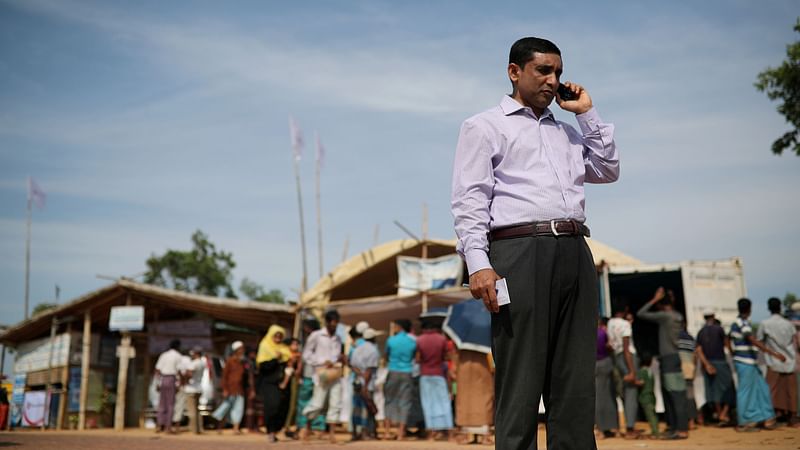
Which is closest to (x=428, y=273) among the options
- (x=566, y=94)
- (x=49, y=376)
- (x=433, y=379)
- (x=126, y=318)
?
(x=433, y=379)

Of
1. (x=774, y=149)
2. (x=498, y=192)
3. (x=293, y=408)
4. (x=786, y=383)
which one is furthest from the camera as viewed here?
(x=293, y=408)

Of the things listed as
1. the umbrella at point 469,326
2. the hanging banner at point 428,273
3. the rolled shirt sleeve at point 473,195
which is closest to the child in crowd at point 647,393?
the umbrella at point 469,326

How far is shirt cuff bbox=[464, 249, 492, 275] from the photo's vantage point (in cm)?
294

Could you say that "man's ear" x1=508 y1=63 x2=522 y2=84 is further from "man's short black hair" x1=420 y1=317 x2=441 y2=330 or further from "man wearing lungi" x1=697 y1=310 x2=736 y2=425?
"man wearing lungi" x1=697 y1=310 x2=736 y2=425

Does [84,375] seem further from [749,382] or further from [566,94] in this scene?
[566,94]

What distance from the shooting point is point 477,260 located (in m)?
2.95

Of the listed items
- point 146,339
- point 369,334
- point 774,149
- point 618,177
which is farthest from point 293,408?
point 618,177

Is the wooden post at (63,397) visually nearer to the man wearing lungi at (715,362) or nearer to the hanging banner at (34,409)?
the hanging banner at (34,409)

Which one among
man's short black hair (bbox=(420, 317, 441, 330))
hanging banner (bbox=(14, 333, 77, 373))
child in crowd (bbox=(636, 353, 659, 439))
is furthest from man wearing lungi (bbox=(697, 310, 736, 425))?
hanging banner (bbox=(14, 333, 77, 373))

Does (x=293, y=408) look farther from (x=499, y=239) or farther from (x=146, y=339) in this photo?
(x=499, y=239)

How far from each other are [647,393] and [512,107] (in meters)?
8.62

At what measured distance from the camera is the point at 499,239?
Result: 305cm

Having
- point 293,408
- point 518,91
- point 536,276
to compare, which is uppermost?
point 518,91

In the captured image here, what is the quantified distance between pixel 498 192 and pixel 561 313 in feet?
1.76
